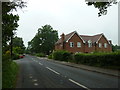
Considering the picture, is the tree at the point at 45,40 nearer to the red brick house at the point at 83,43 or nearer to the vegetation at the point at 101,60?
the red brick house at the point at 83,43

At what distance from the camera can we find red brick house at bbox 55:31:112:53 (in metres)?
58.1

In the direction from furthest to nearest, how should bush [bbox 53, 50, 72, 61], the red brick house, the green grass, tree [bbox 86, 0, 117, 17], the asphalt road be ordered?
the red brick house → bush [bbox 53, 50, 72, 61] → tree [bbox 86, 0, 117, 17] → the asphalt road → the green grass

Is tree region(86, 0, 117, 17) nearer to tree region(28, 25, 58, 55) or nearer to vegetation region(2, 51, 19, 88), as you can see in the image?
vegetation region(2, 51, 19, 88)

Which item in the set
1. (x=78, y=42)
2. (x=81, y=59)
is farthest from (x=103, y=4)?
(x=78, y=42)

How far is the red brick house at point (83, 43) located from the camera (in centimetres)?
5805

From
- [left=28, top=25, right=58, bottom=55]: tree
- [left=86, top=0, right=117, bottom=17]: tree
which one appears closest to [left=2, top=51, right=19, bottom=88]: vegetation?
[left=86, top=0, right=117, bottom=17]: tree

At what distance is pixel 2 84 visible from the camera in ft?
31.1

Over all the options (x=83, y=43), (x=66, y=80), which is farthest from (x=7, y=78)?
(x=83, y=43)

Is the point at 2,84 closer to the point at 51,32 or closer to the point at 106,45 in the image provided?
the point at 106,45

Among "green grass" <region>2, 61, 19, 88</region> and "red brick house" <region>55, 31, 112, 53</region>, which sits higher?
"red brick house" <region>55, 31, 112, 53</region>

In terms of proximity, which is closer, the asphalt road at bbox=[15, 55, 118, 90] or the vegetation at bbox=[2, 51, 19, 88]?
the vegetation at bbox=[2, 51, 19, 88]

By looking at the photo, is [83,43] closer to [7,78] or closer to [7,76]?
[7,76]

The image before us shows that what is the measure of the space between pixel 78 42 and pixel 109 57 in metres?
38.4

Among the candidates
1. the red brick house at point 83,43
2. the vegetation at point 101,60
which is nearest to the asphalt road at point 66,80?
A: the vegetation at point 101,60
